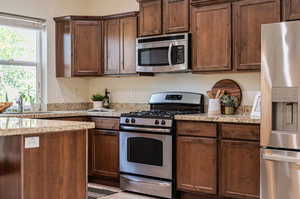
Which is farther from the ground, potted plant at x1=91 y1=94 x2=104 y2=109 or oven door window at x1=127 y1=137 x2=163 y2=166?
potted plant at x1=91 y1=94 x2=104 y2=109

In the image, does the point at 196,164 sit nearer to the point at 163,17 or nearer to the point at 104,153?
the point at 104,153

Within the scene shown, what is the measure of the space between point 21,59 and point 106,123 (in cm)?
151

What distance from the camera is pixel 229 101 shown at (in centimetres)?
441

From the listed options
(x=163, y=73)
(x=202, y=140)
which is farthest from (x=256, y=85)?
(x=163, y=73)

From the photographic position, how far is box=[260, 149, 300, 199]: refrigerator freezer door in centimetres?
327

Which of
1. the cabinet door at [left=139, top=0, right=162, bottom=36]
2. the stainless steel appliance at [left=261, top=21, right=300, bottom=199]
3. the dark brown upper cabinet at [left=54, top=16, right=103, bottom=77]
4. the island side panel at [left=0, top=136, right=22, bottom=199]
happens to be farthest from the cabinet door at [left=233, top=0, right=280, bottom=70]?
the island side panel at [left=0, top=136, right=22, bottom=199]

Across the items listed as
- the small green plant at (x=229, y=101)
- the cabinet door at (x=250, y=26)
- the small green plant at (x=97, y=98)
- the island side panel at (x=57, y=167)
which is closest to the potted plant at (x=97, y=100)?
the small green plant at (x=97, y=98)

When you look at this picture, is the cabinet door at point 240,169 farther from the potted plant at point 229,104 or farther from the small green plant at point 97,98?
the small green plant at point 97,98

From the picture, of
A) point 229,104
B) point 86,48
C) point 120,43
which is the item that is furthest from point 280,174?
point 86,48

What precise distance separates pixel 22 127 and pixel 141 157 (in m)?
1.98

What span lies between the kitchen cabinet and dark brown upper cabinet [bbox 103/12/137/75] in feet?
4.60

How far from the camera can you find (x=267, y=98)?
134 inches

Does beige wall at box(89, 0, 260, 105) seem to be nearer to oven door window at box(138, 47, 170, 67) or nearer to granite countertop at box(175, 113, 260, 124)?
oven door window at box(138, 47, 170, 67)

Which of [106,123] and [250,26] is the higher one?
[250,26]
